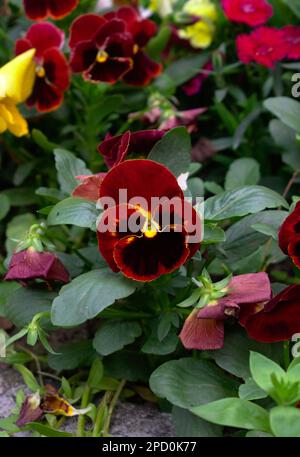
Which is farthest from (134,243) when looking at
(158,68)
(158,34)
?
(158,34)

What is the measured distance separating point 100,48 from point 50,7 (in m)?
0.21

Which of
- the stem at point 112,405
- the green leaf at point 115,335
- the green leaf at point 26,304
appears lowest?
the stem at point 112,405

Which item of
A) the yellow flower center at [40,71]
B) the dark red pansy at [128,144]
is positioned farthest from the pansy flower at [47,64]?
the dark red pansy at [128,144]

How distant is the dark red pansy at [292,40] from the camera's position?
1.72m

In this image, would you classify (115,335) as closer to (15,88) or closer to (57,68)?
(15,88)

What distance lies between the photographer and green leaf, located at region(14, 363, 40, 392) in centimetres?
131

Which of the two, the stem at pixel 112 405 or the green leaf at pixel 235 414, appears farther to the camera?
the stem at pixel 112 405

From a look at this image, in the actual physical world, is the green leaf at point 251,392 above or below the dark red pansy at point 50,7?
below

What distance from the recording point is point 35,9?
1736mm

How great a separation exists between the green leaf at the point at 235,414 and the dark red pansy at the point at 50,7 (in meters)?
1.05

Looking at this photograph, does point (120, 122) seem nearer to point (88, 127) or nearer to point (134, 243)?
point (88, 127)

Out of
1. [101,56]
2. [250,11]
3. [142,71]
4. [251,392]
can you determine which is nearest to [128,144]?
Answer: [251,392]

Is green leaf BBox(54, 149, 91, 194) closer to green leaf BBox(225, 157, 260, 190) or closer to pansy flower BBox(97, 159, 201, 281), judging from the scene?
pansy flower BBox(97, 159, 201, 281)

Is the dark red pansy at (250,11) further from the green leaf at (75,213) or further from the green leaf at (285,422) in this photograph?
the green leaf at (285,422)
